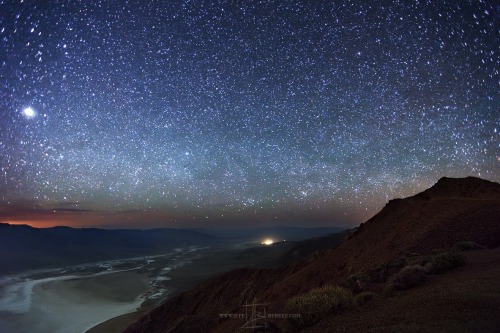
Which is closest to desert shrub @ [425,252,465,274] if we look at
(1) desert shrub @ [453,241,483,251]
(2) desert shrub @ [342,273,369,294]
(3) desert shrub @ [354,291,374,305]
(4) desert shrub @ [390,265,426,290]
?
(4) desert shrub @ [390,265,426,290]

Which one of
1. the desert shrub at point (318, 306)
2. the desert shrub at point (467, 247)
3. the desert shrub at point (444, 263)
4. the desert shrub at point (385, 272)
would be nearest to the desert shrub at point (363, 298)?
the desert shrub at point (318, 306)

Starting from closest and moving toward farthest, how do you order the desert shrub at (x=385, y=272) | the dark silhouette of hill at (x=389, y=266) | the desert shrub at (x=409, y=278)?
the dark silhouette of hill at (x=389, y=266)
the desert shrub at (x=409, y=278)
the desert shrub at (x=385, y=272)

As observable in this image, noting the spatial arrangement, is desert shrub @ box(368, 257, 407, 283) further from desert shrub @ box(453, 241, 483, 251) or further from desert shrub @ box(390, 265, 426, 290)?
desert shrub @ box(453, 241, 483, 251)

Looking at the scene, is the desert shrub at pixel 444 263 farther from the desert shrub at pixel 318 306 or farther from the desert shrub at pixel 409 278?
the desert shrub at pixel 318 306

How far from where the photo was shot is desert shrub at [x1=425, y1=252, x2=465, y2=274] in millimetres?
10645

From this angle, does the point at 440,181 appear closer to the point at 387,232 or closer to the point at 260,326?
the point at 387,232

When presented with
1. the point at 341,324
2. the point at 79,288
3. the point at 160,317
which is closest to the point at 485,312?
the point at 341,324

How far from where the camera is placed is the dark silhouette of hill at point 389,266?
6.98 m

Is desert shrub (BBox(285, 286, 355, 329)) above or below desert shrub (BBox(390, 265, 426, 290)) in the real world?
below

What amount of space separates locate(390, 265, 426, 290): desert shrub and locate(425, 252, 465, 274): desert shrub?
0.81 m

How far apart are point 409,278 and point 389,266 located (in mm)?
3770

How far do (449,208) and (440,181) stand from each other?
12.9 meters

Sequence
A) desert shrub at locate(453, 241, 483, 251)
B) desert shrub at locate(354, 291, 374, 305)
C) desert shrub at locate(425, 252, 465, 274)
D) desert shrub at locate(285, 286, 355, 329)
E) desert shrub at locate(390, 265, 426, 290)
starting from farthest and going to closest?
1. desert shrub at locate(453, 241, 483, 251)
2. desert shrub at locate(425, 252, 465, 274)
3. desert shrub at locate(390, 265, 426, 290)
4. desert shrub at locate(354, 291, 374, 305)
5. desert shrub at locate(285, 286, 355, 329)

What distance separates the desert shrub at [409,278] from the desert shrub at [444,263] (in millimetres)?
806
